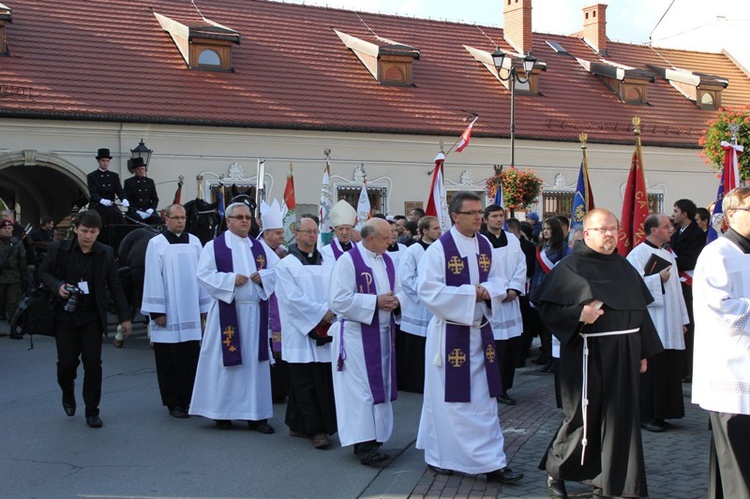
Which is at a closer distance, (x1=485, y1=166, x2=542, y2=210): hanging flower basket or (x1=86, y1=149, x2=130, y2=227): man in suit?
(x1=86, y1=149, x2=130, y2=227): man in suit

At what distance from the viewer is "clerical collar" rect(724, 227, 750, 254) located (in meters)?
5.38

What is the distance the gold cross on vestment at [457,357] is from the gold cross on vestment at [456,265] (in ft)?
1.86

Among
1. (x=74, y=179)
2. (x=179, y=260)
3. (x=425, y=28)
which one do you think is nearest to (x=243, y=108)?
(x=74, y=179)

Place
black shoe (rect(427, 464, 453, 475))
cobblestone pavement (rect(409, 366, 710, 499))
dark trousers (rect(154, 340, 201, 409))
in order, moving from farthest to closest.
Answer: dark trousers (rect(154, 340, 201, 409))
black shoe (rect(427, 464, 453, 475))
cobblestone pavement (rect(409, 366, 710, 499))

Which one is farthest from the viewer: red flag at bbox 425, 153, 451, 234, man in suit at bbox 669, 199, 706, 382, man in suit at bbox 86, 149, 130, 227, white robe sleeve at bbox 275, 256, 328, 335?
man in suit at bbox 86, 149, 130, 227

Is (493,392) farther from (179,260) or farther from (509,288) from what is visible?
(179,260)

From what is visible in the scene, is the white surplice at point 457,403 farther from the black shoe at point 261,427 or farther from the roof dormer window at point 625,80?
the roof dormer window at point 625,80

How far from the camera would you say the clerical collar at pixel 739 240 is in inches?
212

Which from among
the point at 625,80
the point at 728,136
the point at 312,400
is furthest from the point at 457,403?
the point at 625,80

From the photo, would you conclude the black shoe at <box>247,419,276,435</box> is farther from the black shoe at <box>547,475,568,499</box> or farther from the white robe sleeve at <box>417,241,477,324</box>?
the black shoe at <box>547,475,568,499</box>

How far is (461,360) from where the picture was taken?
273 inches

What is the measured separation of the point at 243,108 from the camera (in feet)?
79.3

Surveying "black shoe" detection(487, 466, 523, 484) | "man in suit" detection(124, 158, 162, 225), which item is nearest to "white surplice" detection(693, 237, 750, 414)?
"black shoe" detection(487, 466, 523, 484)

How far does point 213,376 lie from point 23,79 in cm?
1551
